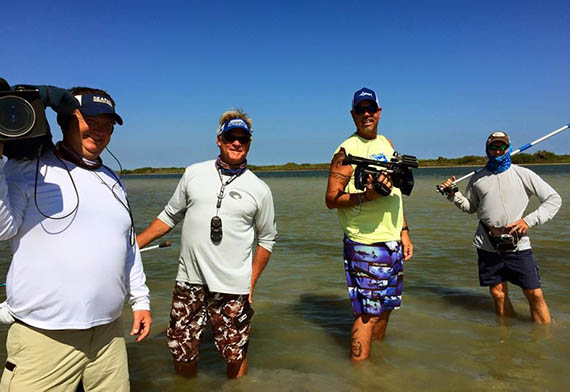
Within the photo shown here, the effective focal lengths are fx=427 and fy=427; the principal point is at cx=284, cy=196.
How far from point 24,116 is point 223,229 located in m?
1.91

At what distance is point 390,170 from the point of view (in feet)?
12.7

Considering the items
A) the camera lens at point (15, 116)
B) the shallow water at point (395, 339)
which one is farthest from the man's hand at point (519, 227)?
the camera lens at point (15, 116)

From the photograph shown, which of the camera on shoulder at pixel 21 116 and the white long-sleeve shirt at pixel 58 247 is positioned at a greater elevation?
the camera on shoulder at pixel 21 116

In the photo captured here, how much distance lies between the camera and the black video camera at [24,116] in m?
1.93

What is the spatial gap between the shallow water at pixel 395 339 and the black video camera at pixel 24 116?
2.91m

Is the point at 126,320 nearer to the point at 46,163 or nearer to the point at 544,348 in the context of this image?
the point at 46,163

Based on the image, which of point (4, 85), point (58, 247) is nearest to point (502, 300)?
point (58, 247)

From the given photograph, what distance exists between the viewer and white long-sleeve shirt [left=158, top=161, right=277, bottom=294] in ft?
12.0

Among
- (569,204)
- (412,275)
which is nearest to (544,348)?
(412,275)

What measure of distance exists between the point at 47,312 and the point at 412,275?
722 cm

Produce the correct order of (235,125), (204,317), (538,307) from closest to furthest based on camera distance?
1. (235,125)
2. (204,317)
3. (538,307)

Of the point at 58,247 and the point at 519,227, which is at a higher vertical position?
the point at 58,247

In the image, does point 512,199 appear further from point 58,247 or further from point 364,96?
point 58,247

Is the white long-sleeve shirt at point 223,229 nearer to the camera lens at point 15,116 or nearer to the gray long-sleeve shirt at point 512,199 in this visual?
the camera lens at point 15,116
